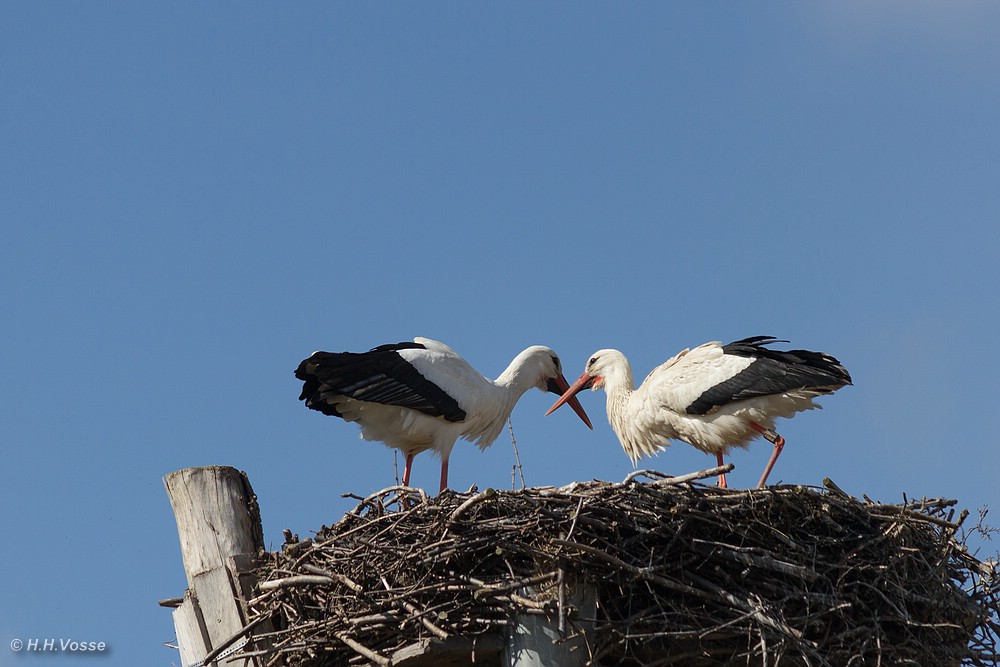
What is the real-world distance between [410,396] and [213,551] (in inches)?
104

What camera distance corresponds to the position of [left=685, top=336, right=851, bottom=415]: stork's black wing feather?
8297 mm

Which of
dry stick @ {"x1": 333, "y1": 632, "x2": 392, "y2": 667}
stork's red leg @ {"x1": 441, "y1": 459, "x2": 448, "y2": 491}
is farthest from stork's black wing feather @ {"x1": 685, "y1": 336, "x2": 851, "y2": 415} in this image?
dry stick @ {"x1": 333, "y1": 632, "x2": 392, "y2": 667}

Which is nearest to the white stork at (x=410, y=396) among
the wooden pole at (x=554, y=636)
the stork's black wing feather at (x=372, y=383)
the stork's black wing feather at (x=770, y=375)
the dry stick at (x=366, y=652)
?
the stork's black wing feather at (x=372, y=383)

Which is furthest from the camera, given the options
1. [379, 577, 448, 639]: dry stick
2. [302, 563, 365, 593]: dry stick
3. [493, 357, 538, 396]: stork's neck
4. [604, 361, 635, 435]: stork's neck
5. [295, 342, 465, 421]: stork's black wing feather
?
[604, 361, 635, 435]: stork's neck

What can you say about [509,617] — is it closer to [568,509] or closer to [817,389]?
[568,509]

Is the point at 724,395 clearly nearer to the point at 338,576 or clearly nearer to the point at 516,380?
the point at 516,380

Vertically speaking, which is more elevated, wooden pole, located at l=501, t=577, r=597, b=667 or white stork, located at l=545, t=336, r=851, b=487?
white stork, located at l=545, t=336, r=851, b=487

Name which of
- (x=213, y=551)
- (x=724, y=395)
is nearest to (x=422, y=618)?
(x=213, y=551)

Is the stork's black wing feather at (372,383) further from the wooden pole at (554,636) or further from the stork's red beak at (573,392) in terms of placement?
the wooden pole at (554,636)

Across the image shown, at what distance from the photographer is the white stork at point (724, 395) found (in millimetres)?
8391

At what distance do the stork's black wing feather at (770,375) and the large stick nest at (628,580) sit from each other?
256 cm

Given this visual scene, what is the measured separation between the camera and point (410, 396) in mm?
8156

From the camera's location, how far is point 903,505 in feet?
19.5

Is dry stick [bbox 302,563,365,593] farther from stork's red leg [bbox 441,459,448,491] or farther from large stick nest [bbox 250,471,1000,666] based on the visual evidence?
stork's red leg [bbox 441,459,448,491]
